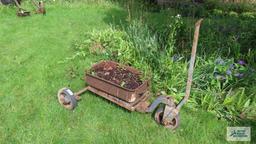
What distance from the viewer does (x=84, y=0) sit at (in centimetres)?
940

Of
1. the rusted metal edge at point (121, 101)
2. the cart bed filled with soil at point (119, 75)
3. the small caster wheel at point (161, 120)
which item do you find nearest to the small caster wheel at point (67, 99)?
the rusted metal edge at point (121, 101)

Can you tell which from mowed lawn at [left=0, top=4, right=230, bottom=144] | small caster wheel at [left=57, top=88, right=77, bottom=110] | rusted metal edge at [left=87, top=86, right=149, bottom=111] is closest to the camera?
mowed lawn at [left=0, top=4, right=230, bottom=144]

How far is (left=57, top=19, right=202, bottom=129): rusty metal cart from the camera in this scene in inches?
142

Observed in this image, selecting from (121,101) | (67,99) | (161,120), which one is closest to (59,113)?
(67,99)

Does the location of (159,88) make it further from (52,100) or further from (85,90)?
(52,100)

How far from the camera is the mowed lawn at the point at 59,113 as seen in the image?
11.7ft

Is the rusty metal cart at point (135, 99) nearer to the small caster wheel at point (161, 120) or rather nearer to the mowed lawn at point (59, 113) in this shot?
the small caster wheel at point (161, 120)

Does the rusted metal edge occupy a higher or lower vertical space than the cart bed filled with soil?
lower

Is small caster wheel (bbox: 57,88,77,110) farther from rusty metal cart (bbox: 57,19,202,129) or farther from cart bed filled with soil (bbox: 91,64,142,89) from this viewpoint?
cart bed filled with soil (bbox: 91,64,142,89)

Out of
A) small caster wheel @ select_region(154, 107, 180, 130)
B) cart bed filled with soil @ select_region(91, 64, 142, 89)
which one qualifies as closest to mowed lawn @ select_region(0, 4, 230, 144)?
small caster wheel @ select_region(154, 107, 180, 130)

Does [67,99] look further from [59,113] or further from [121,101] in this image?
[121,101]

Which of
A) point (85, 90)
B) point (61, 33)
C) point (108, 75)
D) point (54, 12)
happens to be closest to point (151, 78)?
point (108, 75)

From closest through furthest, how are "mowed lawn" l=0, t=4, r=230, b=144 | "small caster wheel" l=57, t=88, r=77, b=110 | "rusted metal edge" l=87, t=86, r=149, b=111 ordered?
1. "mowed lawn" l=0, t=4, r=230, b=144
2. "rusted metal edge" l=87, t=86, r=149, b=111
3. "small caster wheel" l=57, t=88, r=77, b=110

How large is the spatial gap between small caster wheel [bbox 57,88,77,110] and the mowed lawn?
89mm
